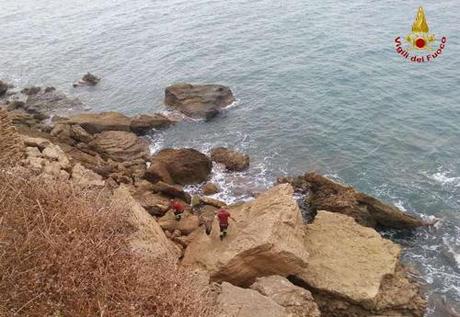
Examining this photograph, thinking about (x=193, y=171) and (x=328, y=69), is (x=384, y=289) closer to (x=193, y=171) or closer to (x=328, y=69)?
(x=193, y=171)

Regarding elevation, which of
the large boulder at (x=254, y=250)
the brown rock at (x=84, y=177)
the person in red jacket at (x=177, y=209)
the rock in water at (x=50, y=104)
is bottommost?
the rock in water at (x=50, y=104)

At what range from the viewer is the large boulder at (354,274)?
16.5 meters

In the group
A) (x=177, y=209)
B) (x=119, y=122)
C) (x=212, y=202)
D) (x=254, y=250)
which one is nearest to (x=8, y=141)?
(x=177, y=209)

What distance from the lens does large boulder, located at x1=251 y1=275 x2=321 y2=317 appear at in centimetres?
1365

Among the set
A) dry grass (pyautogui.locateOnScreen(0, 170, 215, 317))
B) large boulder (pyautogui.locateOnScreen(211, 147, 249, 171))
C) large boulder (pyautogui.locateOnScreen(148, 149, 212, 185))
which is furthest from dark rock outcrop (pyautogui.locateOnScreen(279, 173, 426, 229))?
dry grass (pyautogui.locateOnScreen(0, 170, 215, 317))

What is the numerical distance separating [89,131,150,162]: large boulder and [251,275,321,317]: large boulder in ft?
58.6

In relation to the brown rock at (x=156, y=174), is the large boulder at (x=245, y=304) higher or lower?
higher

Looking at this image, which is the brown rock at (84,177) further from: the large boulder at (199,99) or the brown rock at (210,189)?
the large boulder at (199,99)

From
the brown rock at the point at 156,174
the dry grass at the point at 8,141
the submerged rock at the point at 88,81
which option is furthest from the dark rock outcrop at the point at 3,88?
the dry grass at the point at 8,141

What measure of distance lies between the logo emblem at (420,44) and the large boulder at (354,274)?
25.2 metres

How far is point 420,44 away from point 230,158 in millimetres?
23672

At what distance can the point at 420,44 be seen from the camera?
42.6 m

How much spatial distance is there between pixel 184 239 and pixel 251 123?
17375 mm

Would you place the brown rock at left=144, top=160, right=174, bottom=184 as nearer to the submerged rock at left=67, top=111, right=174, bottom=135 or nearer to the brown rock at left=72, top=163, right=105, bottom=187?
the brown rock at left=72, top=163, right=105, bottom=187
